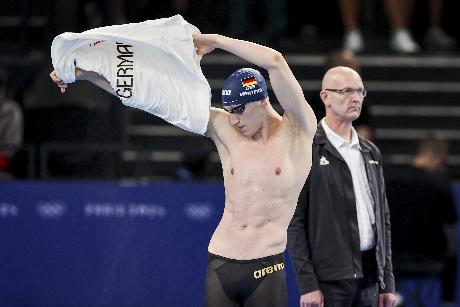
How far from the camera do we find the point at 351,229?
7.12 meters

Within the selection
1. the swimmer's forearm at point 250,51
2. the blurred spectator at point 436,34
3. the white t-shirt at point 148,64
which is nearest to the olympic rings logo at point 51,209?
the white t-shirt at point 148,64

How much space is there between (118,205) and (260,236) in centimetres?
465

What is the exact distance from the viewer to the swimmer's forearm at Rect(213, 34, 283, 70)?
20.7 feet

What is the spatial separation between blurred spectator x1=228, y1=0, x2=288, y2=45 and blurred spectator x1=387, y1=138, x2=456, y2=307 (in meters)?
3.78

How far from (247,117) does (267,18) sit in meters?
7.66

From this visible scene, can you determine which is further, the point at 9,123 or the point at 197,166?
the point at 9,123

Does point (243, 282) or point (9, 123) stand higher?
point (9, 123)

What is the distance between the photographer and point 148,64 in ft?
22.3

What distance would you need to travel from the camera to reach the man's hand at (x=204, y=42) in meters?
6.47

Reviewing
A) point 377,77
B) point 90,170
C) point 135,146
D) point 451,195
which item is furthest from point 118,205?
point 377,77

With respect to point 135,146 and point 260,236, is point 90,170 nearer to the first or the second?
point 135,146

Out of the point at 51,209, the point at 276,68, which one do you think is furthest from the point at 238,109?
the point at 51,209

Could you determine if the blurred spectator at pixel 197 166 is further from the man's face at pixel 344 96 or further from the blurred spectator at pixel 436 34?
the man's face at pixel 344 96

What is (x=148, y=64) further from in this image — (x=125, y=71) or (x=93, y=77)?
(x=93, y=77)
